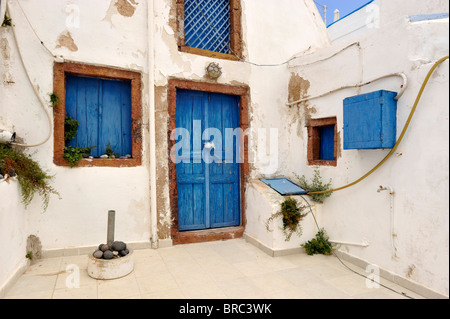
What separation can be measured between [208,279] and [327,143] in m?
2.90

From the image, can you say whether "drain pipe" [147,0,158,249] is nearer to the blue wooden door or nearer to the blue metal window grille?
the blue wooden door

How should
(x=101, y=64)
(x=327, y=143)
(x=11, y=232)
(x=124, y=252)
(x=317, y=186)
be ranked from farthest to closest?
(x=327, y=143) < (x=317, y=186) < (x=101, y=64) < (x=124, y=252) < (x=11, y=232)

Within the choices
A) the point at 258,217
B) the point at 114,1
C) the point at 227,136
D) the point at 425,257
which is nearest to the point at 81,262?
the point at 258,217

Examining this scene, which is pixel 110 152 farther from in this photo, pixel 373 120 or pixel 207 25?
pixel 373 120

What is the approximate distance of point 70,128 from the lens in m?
4.03

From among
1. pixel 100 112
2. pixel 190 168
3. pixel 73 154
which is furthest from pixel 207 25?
pixel 73 154

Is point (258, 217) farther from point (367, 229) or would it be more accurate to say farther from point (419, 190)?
point (419, 190)

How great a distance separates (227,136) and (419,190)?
3.01 meters

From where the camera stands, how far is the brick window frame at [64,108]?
3.88 metres

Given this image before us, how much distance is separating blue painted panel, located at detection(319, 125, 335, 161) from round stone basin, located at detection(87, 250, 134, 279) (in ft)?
11.4

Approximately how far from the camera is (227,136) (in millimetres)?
5031

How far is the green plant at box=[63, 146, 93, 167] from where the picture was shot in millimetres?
3871

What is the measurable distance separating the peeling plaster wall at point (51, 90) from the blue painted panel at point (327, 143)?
2949 millimetres

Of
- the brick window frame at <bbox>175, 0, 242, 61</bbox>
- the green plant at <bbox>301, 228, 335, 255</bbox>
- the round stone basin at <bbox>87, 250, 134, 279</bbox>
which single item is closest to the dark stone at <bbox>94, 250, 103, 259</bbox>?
the round stone basin at <bbox>87, 250, 134, 279</bbox>
